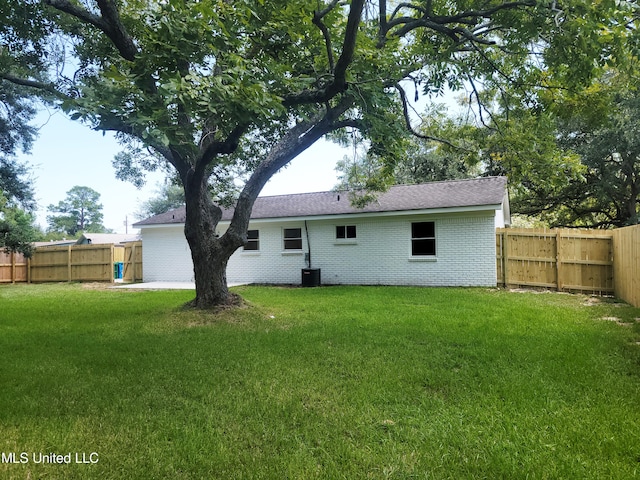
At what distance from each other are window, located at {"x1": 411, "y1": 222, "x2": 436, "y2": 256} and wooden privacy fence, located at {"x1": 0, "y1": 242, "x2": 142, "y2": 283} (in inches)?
464

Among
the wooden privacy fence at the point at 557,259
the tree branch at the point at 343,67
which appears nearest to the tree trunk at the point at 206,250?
the tree branch at the point at 343,67

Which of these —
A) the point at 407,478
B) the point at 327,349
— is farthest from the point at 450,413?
the point at 327,349

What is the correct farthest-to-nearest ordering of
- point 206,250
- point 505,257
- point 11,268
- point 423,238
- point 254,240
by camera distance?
point 11,268
point 254,240
point 423,238
point 505,257
point 206,250

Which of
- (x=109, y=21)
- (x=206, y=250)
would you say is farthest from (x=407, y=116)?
(x=109, y=21)

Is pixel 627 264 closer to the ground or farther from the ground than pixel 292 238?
closer to the ground

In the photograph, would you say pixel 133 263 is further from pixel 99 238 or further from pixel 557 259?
pixel 99 238

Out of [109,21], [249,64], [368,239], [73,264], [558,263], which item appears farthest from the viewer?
[73,264]

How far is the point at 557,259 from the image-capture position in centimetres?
1061

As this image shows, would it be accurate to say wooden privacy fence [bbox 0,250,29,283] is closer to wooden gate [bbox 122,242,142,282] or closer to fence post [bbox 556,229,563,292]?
wooden gate [bbox 122,242,142,282]

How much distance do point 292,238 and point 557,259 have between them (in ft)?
28.1

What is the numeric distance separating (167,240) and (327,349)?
12.9m

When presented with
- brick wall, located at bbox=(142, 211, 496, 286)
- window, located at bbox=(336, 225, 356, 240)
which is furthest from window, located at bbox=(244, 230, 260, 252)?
window, located at bbox=(336, 225, 356, 240)

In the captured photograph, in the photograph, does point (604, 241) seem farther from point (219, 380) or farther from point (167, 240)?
point (167, 240)

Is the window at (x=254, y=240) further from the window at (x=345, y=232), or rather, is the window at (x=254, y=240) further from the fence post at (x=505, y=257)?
the fence post at (x=505, y=257)
